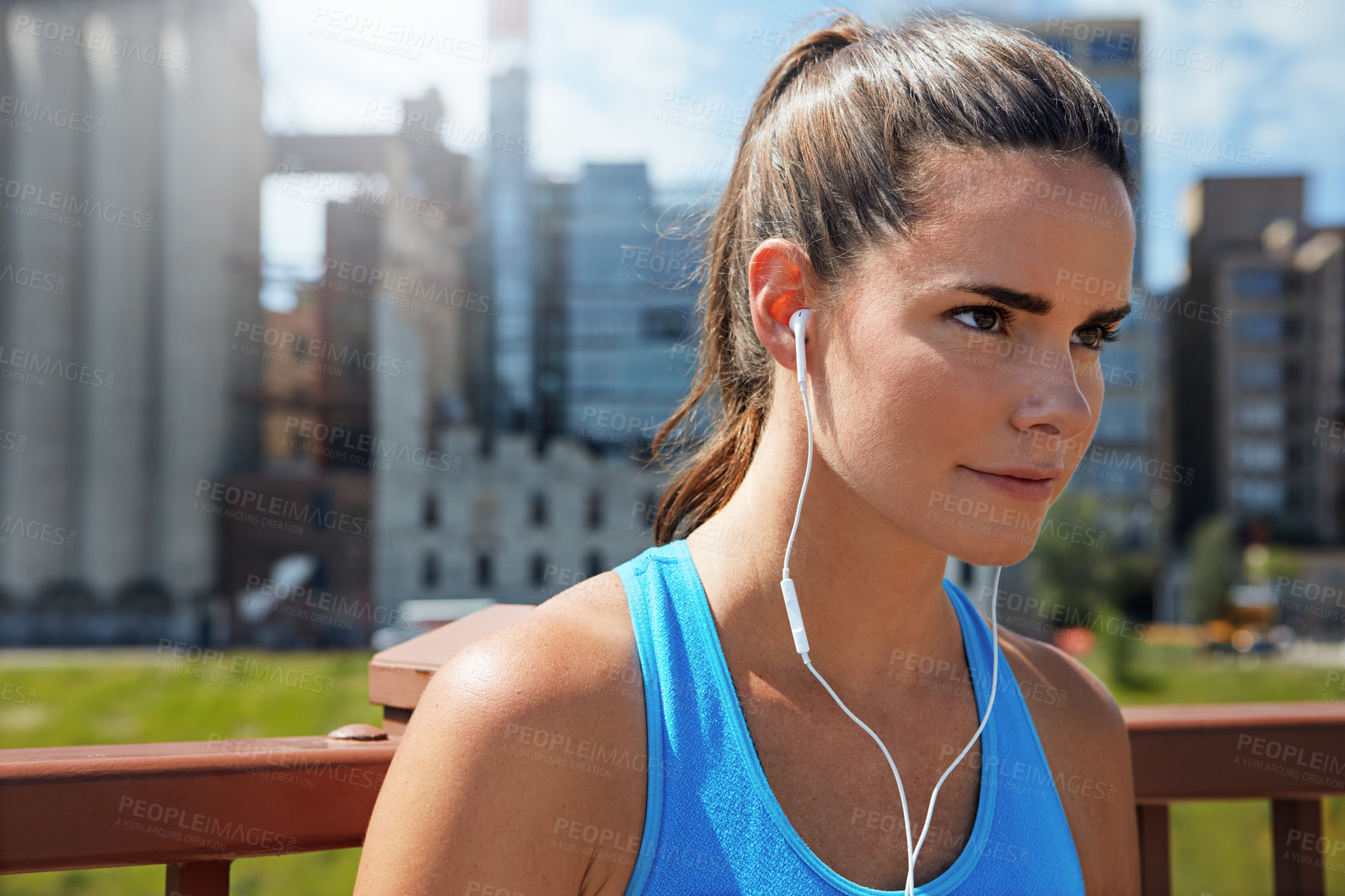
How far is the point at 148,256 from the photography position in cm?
3572

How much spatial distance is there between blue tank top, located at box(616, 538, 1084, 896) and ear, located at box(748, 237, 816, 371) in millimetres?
325

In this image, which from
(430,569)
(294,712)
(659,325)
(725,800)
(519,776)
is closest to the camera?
(519,776)

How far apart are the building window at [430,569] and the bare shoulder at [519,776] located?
35047 millimetres

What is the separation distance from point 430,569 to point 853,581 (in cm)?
3516

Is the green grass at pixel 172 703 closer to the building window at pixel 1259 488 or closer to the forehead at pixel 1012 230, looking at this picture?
the forehead at pixel 1012 230

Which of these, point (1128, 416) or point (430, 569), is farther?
point (1128, 416)

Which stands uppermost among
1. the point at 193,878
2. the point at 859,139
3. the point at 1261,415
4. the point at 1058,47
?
the point at 1058,47

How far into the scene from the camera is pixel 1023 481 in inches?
50.5

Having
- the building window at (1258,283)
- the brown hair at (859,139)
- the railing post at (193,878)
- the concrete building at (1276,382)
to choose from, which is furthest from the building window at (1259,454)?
the railing post at (193,878)

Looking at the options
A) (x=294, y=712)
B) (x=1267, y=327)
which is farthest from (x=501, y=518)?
(x=1267, y=327)

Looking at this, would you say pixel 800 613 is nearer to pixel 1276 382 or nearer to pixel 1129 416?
pixel 1129 416

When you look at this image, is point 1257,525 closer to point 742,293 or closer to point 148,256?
point 148,256

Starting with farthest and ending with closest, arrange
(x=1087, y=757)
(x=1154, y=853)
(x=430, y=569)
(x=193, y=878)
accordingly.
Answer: (x=430, y=569), (x=1154, y=853), (x=1087, y=757), (x=193, y=878)

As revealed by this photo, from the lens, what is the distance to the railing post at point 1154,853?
1764 millimetres
